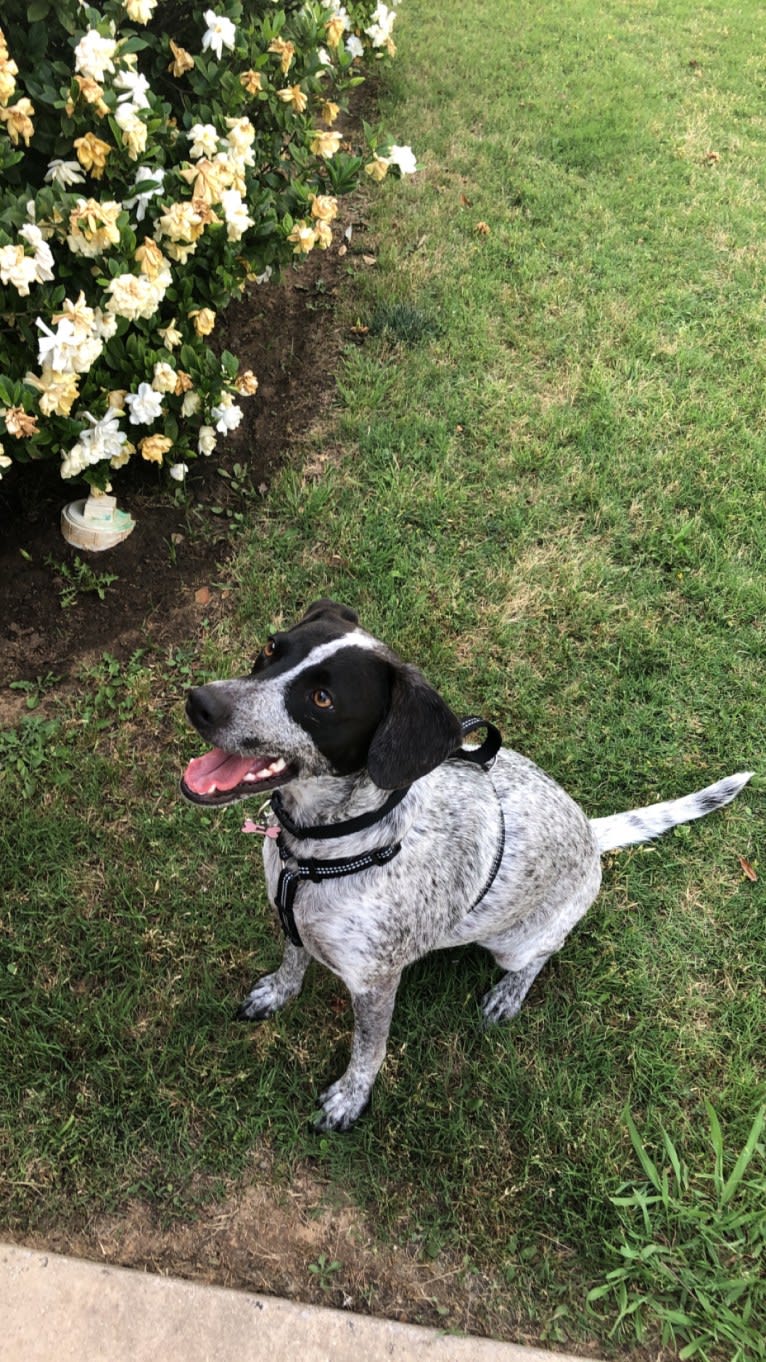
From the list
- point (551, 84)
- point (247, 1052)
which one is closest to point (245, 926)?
point (247, 1052)

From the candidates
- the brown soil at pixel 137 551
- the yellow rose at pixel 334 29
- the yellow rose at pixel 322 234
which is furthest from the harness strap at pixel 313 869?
the yellow rose at pixel 334 29

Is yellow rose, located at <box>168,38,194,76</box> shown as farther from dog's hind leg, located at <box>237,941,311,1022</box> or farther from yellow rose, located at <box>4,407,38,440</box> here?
dog's hind leg, located at <box>237,941,311,1022</box>

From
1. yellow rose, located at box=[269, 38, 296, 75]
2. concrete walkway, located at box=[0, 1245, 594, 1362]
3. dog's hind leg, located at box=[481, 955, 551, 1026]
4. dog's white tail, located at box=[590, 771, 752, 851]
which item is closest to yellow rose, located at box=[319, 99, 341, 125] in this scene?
yellow rose, located at box=[269, 38, 296, 75]

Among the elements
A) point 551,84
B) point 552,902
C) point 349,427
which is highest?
point 551,84

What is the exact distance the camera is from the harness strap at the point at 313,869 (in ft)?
7.31

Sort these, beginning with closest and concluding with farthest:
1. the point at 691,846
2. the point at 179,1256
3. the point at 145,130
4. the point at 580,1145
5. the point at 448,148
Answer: the point at 179,1256 < the point at 580,1145 < the point at 145,130 < the point at 691,846 < the point at 448,148

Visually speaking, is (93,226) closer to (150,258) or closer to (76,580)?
(150,258)

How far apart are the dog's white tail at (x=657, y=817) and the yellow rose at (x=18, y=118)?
3.13 metres

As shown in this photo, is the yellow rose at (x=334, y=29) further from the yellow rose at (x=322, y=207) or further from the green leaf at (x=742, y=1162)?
the green leaf at (x=742, y=1162)

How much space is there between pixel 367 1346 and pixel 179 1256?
0.59 meters

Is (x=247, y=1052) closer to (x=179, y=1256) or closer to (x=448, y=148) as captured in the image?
(x=179, y=1256)

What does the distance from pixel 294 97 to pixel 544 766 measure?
3.22 metres

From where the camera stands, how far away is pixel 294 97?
12.4 ft

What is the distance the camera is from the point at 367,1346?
2.28 m
